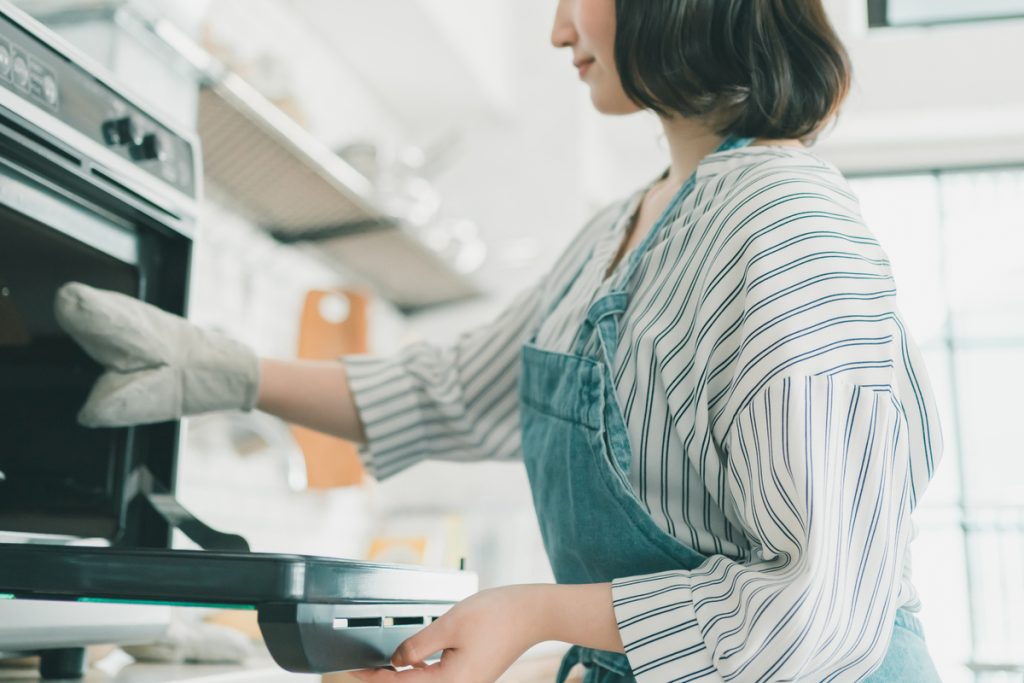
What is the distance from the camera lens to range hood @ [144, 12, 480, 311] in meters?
1.31

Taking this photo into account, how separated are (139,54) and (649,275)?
0.52 m

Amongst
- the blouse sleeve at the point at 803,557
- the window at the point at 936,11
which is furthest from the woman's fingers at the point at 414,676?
the window at the point at 936,11

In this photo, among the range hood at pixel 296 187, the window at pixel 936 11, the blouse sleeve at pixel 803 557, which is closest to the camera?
the blouse sleeve at pixel 803 557

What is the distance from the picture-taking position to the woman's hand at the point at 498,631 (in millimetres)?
628

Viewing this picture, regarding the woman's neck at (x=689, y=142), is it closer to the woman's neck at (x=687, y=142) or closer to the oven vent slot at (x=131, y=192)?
the woman's neck at (x=687, y=142)

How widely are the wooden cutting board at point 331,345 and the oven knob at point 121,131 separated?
4.05ft

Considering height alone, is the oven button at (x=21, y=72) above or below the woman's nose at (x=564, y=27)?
below

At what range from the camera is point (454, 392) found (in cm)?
109

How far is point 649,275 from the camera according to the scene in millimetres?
828

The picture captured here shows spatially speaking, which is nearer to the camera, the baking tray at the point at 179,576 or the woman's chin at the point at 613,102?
the baking tray at the point at 179,576

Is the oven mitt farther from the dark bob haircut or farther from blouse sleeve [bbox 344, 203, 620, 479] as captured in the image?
the dark bob haircut

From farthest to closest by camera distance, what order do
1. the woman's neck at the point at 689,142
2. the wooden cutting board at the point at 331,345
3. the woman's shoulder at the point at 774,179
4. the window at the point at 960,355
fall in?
the window at the point at 960,355 < the wooden cutting board at the point at 331,345 < the woman's neck at the point at 689,142 < the woman's shoulder at the point at 774,179

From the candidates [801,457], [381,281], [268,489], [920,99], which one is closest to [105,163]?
[801,457]

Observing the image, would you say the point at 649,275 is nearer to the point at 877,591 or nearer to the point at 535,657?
the point at 877,591
